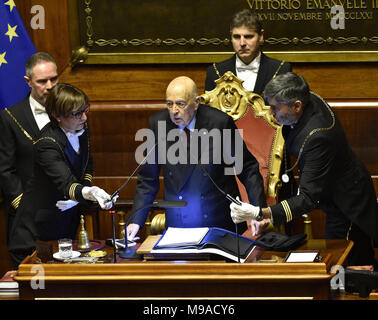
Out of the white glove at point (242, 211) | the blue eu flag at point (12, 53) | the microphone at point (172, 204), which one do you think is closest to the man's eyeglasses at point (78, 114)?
the microphone at point (172, 204)

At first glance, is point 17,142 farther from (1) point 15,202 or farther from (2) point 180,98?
(2) point 180,98

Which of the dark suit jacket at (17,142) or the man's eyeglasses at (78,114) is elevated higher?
the man's eyeglasses at (78,114)

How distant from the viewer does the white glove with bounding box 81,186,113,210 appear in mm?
3262

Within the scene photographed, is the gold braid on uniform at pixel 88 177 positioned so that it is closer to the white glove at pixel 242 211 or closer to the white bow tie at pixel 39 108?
the white bow tie at pixel 39 108

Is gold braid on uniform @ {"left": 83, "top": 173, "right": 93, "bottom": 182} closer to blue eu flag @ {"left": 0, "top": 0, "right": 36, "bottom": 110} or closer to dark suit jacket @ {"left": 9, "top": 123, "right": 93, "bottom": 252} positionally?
dark suit jacket @ {"left": 9, "top": 123, "right": 93, "bottom": 252}

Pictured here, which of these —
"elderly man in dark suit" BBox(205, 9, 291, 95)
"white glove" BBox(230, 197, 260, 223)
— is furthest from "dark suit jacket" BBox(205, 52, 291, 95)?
"white glove" BBox(230, 197, 260, 223)

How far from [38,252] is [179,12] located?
269cm

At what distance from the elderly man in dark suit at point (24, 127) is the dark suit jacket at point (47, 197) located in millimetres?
571

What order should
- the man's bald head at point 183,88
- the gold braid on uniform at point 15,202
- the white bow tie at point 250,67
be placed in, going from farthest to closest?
the white bow tie at point 250,67
the gold braid on uniform at point 15,202
the man's bald head at point 183,88

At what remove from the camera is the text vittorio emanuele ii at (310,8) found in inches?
211

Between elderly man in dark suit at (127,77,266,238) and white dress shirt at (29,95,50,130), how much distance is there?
91 cm

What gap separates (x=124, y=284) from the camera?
3.07m

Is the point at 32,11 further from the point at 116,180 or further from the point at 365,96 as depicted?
the point at 365,96

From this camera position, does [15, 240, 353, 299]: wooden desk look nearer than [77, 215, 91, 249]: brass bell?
Yes
